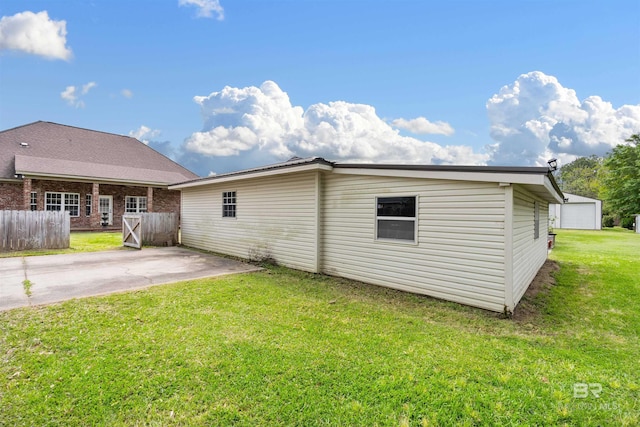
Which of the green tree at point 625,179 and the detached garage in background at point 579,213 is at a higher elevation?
the green tree at point 625,179

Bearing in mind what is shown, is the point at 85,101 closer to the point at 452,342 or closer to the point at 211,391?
the point at 211,391

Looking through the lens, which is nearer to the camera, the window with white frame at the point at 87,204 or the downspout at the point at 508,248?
the downspout at the point at 508,248

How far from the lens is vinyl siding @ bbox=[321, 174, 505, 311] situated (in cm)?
504

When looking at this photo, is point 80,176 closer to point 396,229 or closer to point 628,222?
point 396,229

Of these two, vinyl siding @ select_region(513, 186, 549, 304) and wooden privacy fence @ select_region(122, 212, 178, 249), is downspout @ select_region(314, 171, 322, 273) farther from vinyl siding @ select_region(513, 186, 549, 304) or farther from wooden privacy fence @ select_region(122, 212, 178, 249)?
wooden privacy fence @ select_region(122, 212, 178, 249)

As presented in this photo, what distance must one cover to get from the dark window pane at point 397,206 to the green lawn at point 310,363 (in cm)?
181

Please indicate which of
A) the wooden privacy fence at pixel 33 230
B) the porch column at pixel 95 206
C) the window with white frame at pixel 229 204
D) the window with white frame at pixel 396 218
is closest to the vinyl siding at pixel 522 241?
the window with white frame at pixel 396 218

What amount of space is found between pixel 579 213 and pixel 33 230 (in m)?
38.6

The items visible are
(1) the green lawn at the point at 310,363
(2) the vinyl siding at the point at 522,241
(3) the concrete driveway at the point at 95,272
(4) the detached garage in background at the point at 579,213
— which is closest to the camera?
(1) the green lawn at the point at 310,363

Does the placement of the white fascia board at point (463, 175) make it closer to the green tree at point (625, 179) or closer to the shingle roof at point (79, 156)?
the shingle roof at point (79, 156)

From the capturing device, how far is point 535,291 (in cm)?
659

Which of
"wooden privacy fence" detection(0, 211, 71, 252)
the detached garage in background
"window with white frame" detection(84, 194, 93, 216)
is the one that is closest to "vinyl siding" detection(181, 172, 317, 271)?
"wooden privacy fence" detection(0, 211, 71, 252)

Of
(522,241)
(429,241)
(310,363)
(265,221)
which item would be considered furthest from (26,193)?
(522,241)

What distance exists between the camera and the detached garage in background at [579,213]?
88.1ft
